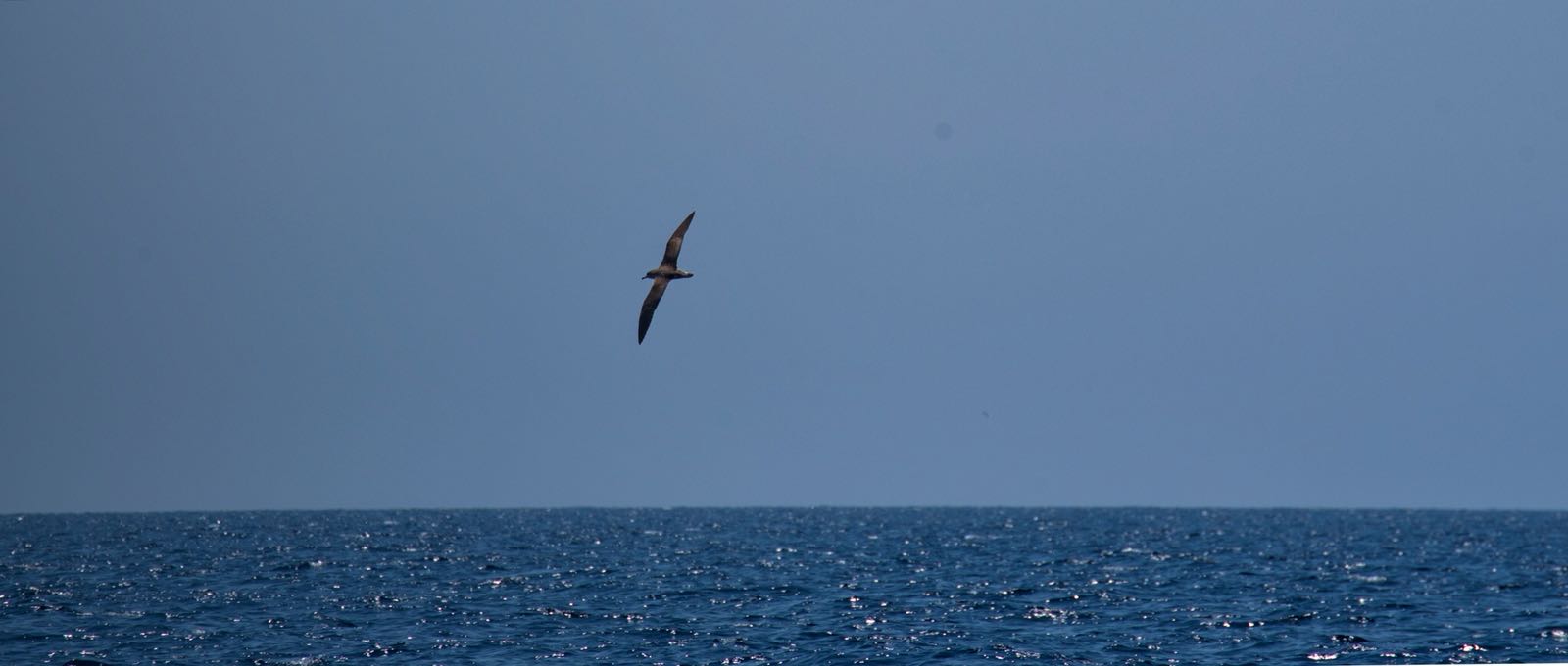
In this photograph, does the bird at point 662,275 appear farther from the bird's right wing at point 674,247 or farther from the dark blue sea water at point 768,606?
the dark blue sea water at point 768,606

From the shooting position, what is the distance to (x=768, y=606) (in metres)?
37.2

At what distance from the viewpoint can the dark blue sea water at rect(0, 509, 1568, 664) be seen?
1155 inches

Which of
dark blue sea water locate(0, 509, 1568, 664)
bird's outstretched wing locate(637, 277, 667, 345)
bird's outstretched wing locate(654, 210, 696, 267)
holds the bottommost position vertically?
dark blue sea water locate(0, 509, 1568, 664)

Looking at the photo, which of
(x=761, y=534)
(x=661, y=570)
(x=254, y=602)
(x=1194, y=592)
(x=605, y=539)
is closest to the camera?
(x=254, y=602)

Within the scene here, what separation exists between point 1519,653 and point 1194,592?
42.0 ft

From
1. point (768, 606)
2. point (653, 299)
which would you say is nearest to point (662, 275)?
point (653, 299)

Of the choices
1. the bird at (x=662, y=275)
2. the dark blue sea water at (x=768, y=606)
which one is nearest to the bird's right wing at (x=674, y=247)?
the bird at (x=662, y=275)

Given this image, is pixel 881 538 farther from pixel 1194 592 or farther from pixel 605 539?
pixel 1194 592

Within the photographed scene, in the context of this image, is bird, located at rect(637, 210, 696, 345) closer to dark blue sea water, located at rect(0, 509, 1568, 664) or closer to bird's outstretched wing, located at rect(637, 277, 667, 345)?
bird's outstretched wing, located at rect(637, 277, 667, 345)

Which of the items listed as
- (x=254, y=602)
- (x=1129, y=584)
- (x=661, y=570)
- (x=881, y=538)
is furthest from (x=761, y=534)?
(x=254, y=602)

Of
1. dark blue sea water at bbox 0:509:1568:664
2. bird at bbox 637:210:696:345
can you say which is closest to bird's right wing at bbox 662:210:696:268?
bird at bbox 637:210:696:345

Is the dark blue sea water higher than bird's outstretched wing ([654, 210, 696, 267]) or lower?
lower

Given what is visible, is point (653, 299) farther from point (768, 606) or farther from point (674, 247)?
point (768, 606)

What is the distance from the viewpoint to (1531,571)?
5684 centimetres
